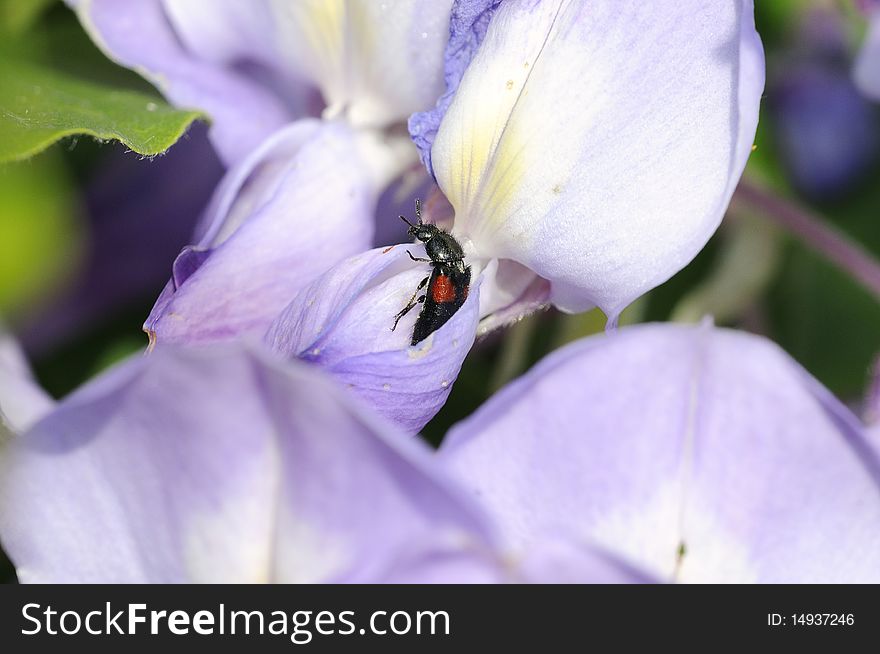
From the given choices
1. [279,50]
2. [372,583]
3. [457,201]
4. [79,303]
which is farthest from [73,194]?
[372,583]

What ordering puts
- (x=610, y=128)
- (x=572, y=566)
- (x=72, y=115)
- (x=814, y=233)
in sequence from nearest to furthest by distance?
(x=572, y=566) < (x=610, y=128) < (x=72, y=115) < (x=814, y=233)

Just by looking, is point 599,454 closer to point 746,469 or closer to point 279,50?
point 746,469

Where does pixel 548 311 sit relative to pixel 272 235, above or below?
below

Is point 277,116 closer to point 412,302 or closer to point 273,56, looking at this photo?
point 273,56

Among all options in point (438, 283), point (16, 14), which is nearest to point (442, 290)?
point (438, 283)

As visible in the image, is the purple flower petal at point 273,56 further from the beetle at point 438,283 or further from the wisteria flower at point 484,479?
the wisteria flower at point 484,479

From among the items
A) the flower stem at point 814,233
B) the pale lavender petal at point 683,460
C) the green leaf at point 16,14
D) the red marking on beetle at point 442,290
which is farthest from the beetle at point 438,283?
the green leaf at point 16,14

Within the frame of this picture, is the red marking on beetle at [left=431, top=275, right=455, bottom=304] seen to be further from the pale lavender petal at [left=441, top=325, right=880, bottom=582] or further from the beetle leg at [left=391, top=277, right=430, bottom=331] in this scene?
the pale lavender petal at [left=441, top=325, right=880, bottom=582]
